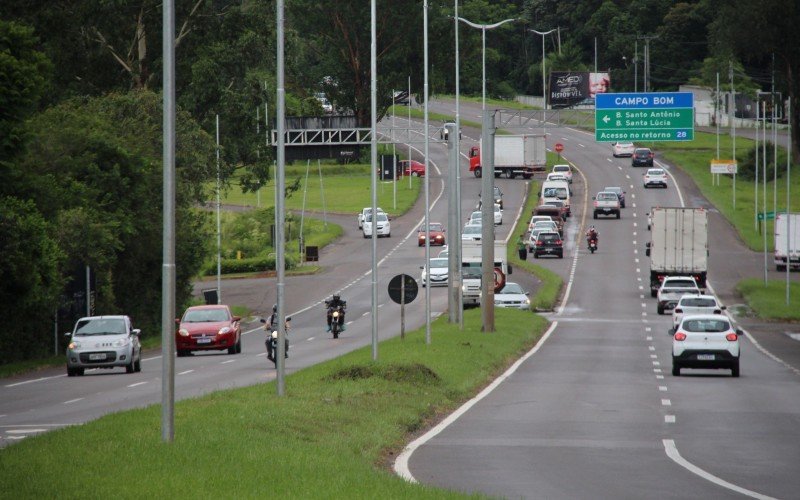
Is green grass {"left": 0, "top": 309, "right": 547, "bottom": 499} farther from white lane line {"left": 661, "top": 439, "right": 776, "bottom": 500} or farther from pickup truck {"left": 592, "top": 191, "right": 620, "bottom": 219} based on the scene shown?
pickup truck {"left": 592, "top": 191, "right": 620, "bottom": 219}

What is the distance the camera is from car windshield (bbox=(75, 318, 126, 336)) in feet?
123

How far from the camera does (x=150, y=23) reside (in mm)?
58094

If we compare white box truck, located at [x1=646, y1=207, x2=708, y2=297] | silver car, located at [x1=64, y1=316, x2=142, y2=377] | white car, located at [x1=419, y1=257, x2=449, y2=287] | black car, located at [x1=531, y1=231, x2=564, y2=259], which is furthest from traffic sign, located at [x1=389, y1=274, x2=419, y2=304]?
black car, located at [x1=531, y1=231, x2=564, y2=259]

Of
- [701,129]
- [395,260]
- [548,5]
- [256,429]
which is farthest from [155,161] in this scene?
[548,5]

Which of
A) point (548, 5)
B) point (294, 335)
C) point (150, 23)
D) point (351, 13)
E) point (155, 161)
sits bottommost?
point (294, 335)

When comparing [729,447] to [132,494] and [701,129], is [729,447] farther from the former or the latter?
[701,129]

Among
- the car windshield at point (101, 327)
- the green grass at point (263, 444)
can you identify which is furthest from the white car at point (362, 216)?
the green grass at point (263, 444)

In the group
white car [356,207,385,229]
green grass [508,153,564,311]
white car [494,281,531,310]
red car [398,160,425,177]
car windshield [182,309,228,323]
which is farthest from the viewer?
red car [398,160,425,177]

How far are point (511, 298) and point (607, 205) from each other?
35691mm

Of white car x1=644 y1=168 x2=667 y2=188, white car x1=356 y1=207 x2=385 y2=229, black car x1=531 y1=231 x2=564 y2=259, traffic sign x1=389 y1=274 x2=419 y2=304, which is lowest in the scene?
traffic sign x1=389 y1=274 x2=419 y2=304

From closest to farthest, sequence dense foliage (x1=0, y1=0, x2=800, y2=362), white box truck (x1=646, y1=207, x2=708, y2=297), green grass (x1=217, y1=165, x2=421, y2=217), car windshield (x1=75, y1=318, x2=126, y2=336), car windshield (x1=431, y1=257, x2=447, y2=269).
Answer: car windshield (x1=75, y1=318, x2=126, y2=336) → dense foliage (x1=0, y1=0, x2=800, y2=362) → white box truck (x1=646, y1=207, x2=708, y2=297) → car windshield (x1=431, y1=257, x2=447, y2=269) → green grass (x1=217, y1=165, x2=421, y2=217)

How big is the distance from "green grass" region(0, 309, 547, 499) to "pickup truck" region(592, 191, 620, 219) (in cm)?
6678

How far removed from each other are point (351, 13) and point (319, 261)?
25617 millimetres

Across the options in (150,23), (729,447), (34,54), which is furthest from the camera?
(150,23)
